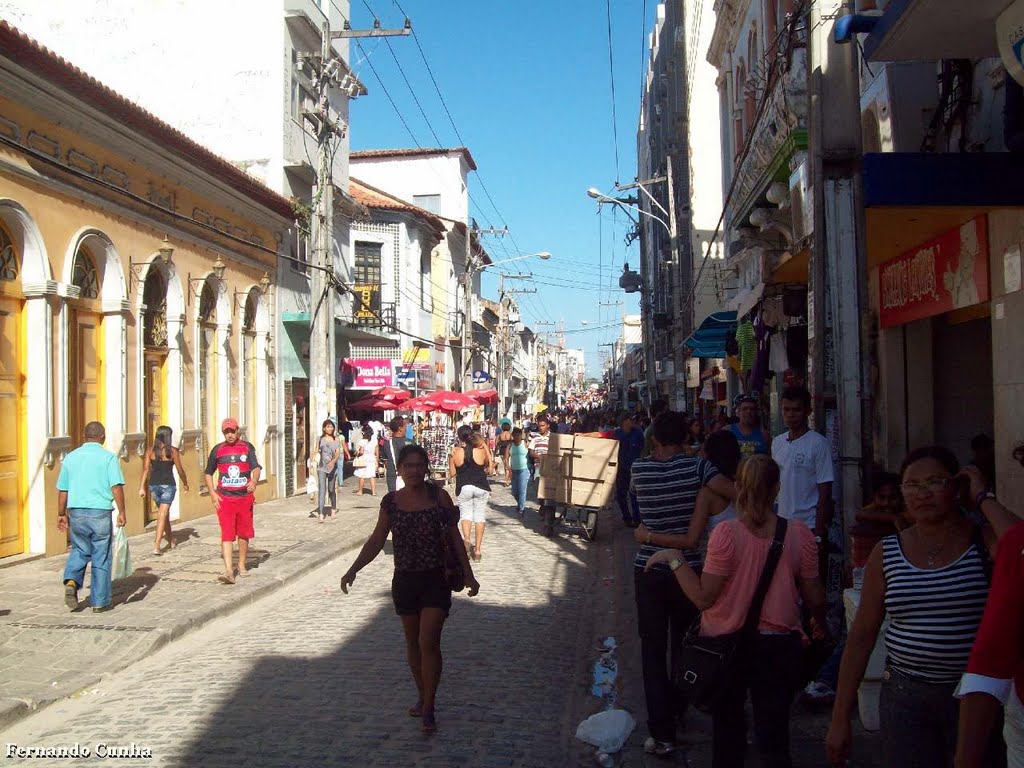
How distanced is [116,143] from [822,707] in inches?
484

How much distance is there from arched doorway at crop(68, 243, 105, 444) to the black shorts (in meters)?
8.70

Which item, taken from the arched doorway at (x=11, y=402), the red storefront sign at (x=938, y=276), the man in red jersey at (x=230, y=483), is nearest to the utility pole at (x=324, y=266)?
the arched doorway at (x=11, y=402)

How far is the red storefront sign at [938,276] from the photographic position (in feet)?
26.0

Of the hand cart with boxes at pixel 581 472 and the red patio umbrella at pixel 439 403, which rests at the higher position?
the red patio umbrella at pixel 439 403

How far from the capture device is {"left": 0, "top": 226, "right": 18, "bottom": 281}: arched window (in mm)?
11609

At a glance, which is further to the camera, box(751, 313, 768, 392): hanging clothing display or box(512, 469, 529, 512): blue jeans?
box(512, 469, 529, 512): blue jeans

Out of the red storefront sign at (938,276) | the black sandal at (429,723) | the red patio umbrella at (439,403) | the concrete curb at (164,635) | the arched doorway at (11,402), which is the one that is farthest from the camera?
the red patio umbrella at (439,403)

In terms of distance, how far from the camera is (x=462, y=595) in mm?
10344

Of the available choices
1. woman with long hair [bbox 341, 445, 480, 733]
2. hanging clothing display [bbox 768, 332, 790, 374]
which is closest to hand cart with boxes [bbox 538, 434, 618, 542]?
hanging clothing display [bbox 768, 332, 790, 374]

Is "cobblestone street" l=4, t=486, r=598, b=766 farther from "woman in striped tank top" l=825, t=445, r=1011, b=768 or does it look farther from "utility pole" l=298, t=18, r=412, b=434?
"utility pole" l=298, t=18, r=412, b=434

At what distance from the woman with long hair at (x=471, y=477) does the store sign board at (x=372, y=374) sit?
65.3 feet

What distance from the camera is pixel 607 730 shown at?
542 centimetres

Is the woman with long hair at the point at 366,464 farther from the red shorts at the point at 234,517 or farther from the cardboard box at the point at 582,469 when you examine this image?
the red shorts at the point at 234,517

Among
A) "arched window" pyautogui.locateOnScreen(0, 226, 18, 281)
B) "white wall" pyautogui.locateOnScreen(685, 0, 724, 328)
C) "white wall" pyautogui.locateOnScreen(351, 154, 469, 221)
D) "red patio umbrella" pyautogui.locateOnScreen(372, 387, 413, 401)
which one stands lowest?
"red patio umbrella" pyautogui.locateOnScreen(372, 387, 413, 401)
